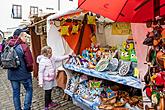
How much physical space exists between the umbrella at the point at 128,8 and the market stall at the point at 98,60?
116cm

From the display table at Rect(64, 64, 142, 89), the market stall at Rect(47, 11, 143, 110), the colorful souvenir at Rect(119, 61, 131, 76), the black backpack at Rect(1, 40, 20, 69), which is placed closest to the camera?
the display table at Rect(64, 64, 142, 89)

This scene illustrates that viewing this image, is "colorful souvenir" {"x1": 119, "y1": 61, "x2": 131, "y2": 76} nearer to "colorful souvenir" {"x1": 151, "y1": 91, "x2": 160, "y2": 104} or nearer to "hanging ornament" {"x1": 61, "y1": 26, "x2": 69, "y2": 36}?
"colorful souvenir" {"x1": 151, "y1": 91, "x2": 160, "y2": 104}

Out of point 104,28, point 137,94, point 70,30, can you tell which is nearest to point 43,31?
point 70,30

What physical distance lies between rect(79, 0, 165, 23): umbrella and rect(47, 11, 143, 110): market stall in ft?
3.81

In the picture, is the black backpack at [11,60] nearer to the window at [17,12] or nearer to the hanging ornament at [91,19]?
the hanging ornament at [91,19]

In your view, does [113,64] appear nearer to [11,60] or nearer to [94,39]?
[94,39]

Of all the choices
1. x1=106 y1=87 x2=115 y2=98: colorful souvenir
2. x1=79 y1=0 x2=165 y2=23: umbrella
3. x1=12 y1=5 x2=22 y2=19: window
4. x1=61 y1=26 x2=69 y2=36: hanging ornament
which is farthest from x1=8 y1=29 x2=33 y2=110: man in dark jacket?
x1=12 y1=5 x2=22 y2=19: window

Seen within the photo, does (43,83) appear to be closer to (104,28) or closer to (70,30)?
(70,30)

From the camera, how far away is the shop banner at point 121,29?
4.64 meters

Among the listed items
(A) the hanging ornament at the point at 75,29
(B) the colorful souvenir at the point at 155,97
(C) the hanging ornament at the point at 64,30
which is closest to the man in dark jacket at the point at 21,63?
(C) the hanging ornament at the point at 64,30

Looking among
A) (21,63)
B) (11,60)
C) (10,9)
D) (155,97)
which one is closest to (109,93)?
(21,63)

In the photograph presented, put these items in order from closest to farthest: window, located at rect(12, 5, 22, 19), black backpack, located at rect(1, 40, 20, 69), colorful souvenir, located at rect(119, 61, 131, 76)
A: 1. colorful souvenir, located at rect(119, 61, 131, 76)
2. black backpack, located at rect(1, 40, 20, 69)
3. window, located at rect(12, 5, 22, 19)

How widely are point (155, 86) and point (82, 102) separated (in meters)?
2.60

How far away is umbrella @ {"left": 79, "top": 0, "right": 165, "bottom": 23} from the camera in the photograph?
6.26 feet
